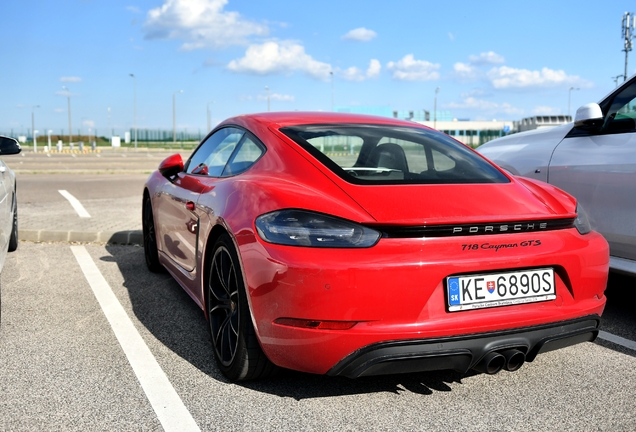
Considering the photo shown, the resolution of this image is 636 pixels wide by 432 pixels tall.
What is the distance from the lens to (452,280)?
263cm

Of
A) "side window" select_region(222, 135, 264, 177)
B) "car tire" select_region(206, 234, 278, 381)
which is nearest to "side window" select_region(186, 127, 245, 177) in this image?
"side window" select_region(222, 135, 264, 177)

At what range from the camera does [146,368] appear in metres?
3.36

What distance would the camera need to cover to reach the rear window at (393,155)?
10.3 feet

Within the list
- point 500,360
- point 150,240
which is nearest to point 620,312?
point 500,360

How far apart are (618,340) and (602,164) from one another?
1240 mm

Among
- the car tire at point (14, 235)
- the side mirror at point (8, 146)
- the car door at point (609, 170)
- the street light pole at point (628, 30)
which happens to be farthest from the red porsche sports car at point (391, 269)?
the street light pole at point (628, 30)

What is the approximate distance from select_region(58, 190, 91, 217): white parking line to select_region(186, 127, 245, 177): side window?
5168mm

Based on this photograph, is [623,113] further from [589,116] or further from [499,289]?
[499,289]

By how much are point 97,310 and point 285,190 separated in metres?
2.31

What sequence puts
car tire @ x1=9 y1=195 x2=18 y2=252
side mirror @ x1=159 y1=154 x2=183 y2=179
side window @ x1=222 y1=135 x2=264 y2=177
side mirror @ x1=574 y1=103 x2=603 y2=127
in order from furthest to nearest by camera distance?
car tire @ x1=9 y1=195 x2=18 y2=252 → side mirror @ x1=159 y1=154 x2=183 y2=179 → side mirror @ x1=574 y1=103 x2=603 y2=127 → side window @ x1=222 y1=135 x2=264 y2=177

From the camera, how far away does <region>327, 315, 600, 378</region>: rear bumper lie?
8.42 ft

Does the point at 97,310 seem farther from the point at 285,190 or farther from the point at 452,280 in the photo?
the point at 452,280

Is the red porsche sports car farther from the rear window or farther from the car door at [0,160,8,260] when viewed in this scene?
the car door at [0,160,8,260]

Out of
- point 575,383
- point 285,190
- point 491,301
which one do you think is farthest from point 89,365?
point 575,383
